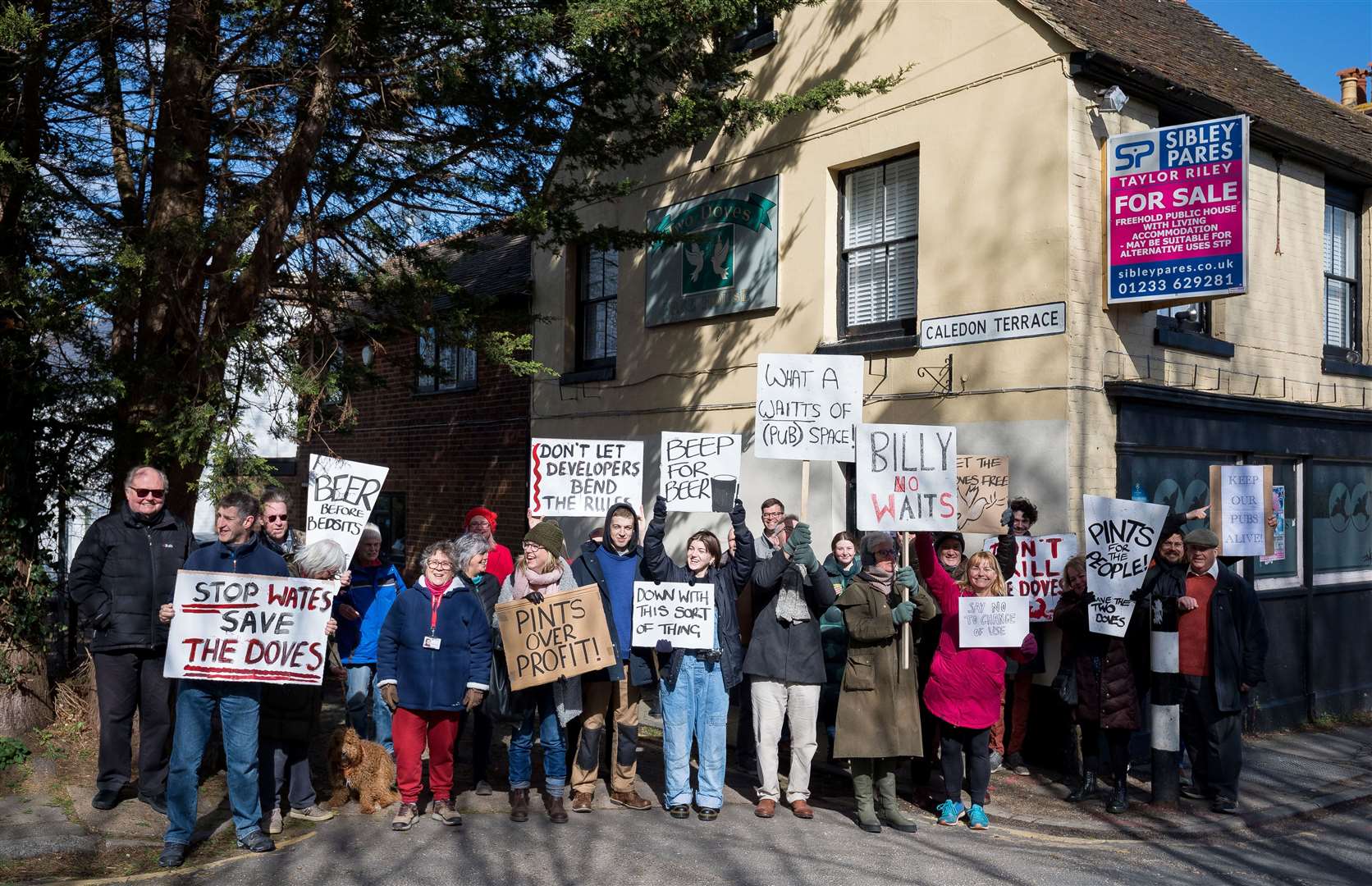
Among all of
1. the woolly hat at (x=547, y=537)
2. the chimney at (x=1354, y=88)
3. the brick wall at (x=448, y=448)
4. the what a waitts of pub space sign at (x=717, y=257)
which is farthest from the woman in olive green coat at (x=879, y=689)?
the chimney at (x=1354, y=88)

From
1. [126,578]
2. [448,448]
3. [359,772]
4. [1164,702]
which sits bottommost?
[359,772]

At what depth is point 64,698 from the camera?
8719 millimetres

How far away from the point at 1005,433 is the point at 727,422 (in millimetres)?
3612

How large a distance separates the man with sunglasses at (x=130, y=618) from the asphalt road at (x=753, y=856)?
127cm

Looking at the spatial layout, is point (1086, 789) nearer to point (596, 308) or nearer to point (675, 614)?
point (675, 614)

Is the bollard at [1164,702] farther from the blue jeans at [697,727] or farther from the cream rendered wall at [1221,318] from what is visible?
the blue jeans at [697,727]

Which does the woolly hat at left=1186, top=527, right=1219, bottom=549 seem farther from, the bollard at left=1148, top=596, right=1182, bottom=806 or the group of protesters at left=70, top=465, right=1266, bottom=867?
the bollard at left=1148, top=596, right=1182, bottom=806

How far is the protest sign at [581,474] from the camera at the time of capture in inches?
333

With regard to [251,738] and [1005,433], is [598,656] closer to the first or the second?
[251,738]

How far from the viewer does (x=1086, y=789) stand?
8.19m

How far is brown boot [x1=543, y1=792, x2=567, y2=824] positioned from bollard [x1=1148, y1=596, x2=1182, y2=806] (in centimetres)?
416

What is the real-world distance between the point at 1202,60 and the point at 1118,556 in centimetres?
636

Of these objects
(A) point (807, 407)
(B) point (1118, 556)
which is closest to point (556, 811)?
(A) point (807, 407)

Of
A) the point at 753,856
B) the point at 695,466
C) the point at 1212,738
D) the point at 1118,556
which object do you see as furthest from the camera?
the point at 695,466
